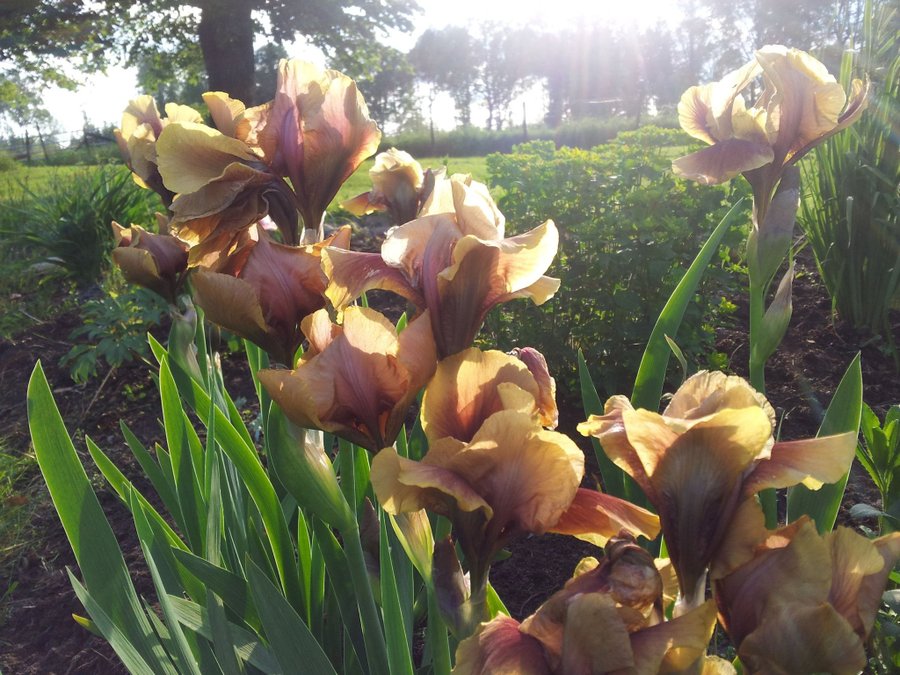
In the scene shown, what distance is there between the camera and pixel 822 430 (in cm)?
109

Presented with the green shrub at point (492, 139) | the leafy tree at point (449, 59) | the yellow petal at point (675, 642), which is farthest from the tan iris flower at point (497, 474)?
the leafy tree at point (449, 59)

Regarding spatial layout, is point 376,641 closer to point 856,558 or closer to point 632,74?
point 856,558

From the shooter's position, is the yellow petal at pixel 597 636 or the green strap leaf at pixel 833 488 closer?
the yellow petal at pixel 597 636

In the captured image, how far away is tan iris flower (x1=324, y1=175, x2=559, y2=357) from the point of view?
652 mm

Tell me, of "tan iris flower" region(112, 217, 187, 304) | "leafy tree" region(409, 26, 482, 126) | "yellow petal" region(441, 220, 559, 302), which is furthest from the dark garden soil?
"leafy tree" region(409, 26, 482, 126)

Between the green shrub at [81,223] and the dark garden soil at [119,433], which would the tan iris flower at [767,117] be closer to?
the dark garden soil at [119,433]

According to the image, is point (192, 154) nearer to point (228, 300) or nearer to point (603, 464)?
point (228, 300)

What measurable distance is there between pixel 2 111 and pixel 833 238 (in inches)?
2872

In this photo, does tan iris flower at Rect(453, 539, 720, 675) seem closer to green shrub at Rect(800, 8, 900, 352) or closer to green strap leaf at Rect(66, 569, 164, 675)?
green strap leaf at Rect(66, 569, 164, 675)

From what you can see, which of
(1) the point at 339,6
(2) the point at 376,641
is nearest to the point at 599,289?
(2) the point at 376,641

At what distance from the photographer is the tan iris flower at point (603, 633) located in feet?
1.41

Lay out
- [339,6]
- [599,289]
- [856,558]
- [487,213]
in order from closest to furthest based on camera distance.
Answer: [856,558] → [487,213] → [599,289] → [339,6]

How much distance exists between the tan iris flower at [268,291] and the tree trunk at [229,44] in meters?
11.0

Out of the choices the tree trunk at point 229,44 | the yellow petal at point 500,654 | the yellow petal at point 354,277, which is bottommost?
the yellow petal at point 500,654
